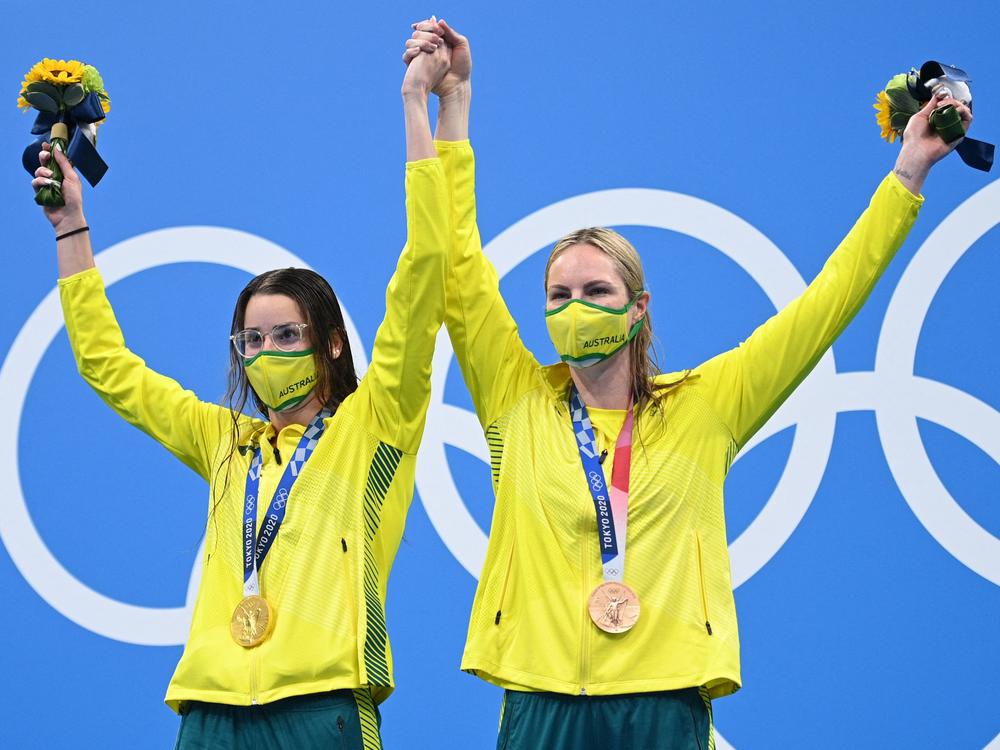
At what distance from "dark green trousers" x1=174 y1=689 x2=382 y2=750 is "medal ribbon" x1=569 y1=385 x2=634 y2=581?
0.53 metres

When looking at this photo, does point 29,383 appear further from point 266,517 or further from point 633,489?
point 633,489

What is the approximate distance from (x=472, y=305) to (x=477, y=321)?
3 cm

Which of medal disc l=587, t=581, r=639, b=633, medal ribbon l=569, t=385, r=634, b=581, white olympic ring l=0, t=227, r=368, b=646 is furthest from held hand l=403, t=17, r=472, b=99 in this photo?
white olympic ring l=0, t=227, r=368, b=646

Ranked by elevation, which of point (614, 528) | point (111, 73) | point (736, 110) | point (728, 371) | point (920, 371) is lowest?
point (614, 528)

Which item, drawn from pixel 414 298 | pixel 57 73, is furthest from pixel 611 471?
pixel 57 73

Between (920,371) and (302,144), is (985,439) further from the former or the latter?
(302,144)

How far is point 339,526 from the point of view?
2477mm

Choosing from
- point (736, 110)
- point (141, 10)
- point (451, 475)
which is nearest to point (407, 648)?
point (451, 475)

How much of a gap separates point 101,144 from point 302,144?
0.65 metres

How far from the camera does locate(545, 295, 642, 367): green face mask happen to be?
2.41 metres

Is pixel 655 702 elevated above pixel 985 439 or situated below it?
below

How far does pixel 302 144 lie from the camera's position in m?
3.93

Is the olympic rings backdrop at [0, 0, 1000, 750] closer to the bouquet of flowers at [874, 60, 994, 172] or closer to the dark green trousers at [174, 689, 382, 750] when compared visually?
the bouquet of flowers at [874, 60, 994, 172]

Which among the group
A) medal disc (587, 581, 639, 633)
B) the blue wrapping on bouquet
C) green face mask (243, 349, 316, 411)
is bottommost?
medal disc (587, 581, 639, 633)
